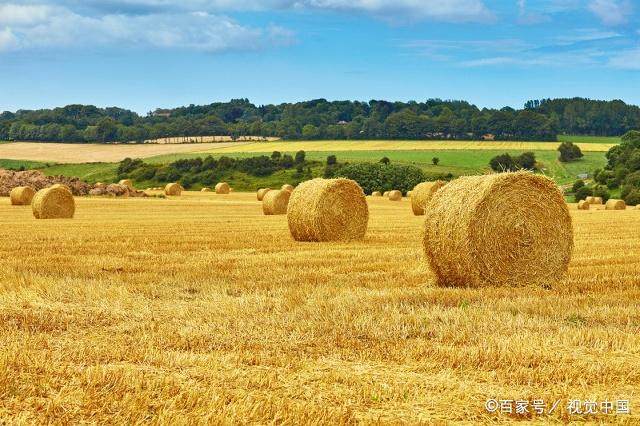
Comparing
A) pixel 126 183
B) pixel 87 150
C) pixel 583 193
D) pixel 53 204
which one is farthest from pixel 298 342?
pixel 87 150

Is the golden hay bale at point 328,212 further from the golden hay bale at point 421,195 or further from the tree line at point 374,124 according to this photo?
the tree line at point 374,124

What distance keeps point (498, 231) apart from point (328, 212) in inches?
307

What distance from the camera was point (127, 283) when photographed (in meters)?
11.6

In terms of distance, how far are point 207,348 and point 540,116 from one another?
110m

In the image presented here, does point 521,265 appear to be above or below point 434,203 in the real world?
below

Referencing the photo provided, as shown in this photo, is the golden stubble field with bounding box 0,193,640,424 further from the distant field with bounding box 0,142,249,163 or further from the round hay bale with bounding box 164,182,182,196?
the distant field with bounding box 0,142,249,163

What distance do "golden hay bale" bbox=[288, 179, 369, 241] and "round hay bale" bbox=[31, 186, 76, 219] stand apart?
45.1 feet

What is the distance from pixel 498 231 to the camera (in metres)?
12.8

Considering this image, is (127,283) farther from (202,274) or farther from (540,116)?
(540,116)

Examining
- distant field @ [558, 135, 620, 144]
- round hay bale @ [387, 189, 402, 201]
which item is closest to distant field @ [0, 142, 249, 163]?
distant field @ [558, 135, 620, 144]

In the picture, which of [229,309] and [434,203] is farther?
[434,203]

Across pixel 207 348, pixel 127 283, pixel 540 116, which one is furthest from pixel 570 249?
pixel 540 116

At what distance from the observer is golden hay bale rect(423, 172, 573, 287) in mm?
12312

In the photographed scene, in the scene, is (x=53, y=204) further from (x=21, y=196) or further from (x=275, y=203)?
(x=21, y=196)
